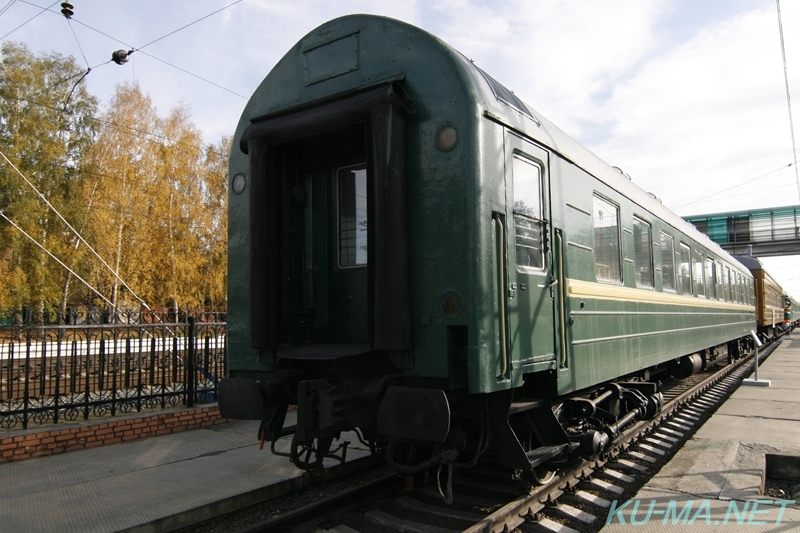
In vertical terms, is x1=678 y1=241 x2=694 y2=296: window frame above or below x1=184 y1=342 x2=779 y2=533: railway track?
above

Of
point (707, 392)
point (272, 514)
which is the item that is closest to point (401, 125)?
point (272, 514)

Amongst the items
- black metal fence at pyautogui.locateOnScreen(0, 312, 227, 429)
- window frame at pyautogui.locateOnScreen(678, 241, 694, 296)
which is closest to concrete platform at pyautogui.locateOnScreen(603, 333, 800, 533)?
window frame at pyautogui.locateOnScreen(678, 241, 694, 296)

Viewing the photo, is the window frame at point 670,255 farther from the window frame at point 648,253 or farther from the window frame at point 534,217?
the window frame at point 534,217

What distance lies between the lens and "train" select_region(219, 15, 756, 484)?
3994 mm

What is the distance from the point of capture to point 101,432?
7.08 metres

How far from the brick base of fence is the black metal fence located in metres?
0.34

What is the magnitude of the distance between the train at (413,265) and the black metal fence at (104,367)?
3.36 m

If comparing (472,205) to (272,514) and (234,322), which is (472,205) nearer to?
(234,322)

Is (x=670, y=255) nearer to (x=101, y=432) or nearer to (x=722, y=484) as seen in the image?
(x=722, y=484)

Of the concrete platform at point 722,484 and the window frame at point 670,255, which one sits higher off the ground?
the window frame at point 670,255

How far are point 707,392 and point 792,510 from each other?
26.0 ft

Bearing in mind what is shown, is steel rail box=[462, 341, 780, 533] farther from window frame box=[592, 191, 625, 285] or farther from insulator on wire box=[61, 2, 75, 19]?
insulator on wire box=[61, 2, 75, 19]

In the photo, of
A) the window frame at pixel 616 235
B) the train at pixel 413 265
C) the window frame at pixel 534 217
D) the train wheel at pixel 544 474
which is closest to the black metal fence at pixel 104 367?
the train at pixel 413 265

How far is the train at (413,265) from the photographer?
3994mm
